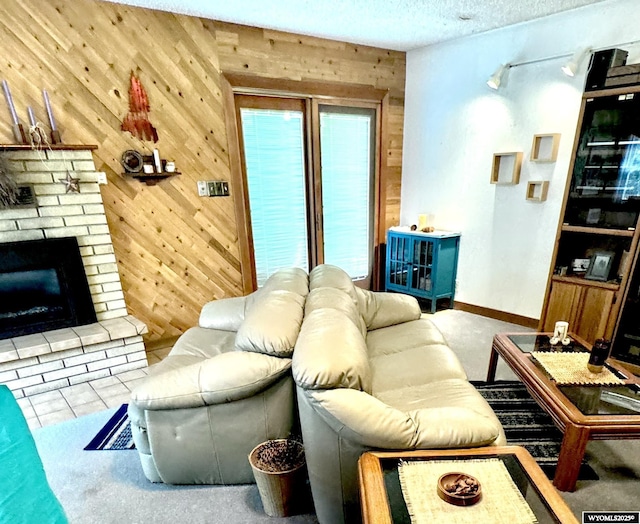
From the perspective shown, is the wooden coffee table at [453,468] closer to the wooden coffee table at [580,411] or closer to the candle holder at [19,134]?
the wooden coffee table at [580,411]

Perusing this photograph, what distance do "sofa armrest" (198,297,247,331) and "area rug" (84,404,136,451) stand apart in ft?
2.45

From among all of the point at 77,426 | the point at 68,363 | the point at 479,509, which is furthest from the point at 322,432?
the point at 68,363

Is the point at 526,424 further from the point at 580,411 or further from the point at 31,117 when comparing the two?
the point at 31,117

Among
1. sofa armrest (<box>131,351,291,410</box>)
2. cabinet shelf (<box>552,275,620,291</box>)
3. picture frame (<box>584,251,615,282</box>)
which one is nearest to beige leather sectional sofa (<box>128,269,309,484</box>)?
sofa armrest (<box>131,351,291,410</box>)

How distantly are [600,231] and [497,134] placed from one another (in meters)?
1.29

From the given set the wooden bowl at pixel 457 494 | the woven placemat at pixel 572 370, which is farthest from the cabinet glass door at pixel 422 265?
the wooden bowl at pixel 457 494

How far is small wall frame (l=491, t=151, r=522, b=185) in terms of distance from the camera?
10.4ft

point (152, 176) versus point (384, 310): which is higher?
point (152, 176)

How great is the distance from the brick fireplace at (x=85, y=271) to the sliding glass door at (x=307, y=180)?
1277mm

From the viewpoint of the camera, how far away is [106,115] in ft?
8.66

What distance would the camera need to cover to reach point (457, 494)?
97cm

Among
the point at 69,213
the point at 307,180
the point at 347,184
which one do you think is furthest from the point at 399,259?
the point at 69,213

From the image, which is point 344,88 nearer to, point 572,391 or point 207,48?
point 207,48

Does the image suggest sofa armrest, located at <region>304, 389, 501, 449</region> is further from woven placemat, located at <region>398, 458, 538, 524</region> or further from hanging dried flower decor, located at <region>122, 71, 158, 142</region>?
hanging dried flower decor, located at <region>122, 71, 158, 142</region>
